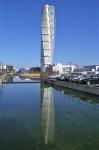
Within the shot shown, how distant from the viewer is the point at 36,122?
18.2 m

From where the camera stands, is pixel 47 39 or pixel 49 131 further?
pixel 47 39

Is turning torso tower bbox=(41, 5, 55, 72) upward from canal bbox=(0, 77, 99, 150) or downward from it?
upward

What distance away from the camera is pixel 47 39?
105 m

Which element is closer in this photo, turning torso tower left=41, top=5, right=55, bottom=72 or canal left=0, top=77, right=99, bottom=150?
canal left=0, top=77, right=99, bottom=150

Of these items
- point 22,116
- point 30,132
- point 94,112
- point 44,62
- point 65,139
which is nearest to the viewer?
point 65,139

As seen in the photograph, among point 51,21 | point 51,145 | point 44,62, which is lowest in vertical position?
point 51,145

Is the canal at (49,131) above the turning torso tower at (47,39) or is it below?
below

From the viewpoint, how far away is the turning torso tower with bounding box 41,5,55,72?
105 m

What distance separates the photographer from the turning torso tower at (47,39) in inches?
4149

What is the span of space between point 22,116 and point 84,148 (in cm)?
898

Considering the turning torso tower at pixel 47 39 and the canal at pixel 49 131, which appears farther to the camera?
the turning torso tower at pixel 47 39

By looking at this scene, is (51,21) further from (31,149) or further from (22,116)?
(31,149)

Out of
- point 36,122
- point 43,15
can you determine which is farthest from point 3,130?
point 43,15

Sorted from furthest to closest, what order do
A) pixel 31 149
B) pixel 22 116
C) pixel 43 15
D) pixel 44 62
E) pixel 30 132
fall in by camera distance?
pixel 43 15, pixel 44 62, pixel 22 116, pixel 30 132, pixel 31 149
